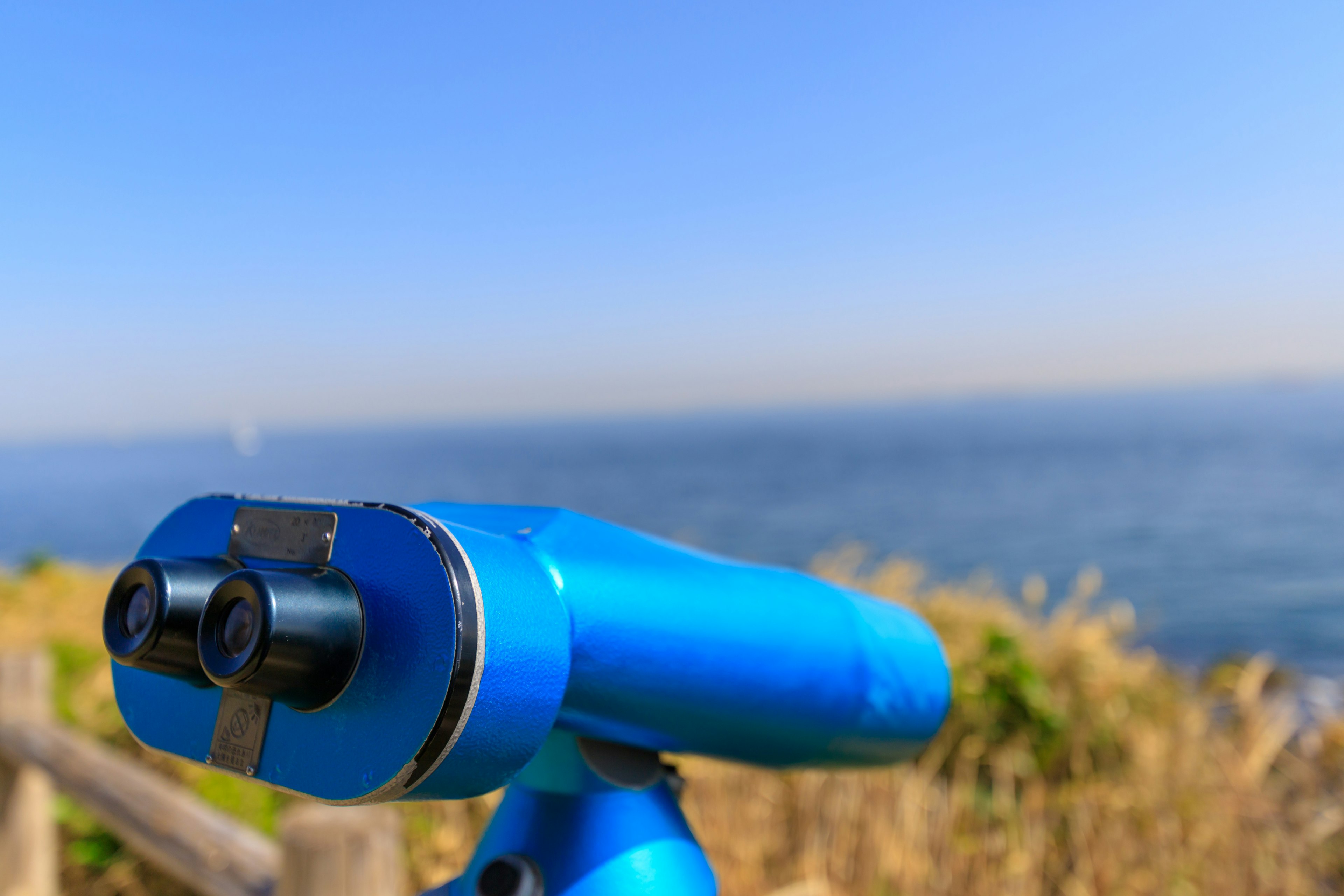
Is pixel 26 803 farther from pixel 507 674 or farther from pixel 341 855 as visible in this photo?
pixel 507 674

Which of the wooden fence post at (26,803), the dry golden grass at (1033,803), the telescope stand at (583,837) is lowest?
the wooden fence post at (26,803)

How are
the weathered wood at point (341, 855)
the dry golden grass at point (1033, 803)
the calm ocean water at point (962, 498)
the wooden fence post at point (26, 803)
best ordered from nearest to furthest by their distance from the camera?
the weathered wood at point (341, 855) → the dry golden grass at point (1033, 803) → the wooden fence post at point (26, 803) → the calm ocean water at point (962, 498)

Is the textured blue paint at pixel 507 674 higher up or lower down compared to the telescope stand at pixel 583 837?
higher up

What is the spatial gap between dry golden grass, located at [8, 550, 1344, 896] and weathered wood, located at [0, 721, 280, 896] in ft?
1.31

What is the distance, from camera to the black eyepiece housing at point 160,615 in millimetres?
605

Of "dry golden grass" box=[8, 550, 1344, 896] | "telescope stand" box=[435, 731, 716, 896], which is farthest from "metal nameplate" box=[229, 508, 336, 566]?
"dry golden grass" box=[8, 550, 1344, 896]

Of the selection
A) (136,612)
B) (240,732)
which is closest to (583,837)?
(240,732)

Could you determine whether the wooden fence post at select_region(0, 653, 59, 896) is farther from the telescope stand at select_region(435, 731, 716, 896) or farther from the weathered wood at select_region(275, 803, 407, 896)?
the telescope stand at select_region(435, 731, 716, 896)

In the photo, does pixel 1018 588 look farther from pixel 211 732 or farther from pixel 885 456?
pixel 885 456

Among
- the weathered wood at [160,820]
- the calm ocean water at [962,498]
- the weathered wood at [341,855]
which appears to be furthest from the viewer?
the calm ocean water at [962,498]

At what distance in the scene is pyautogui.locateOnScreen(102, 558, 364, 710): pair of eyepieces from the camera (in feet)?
1.82

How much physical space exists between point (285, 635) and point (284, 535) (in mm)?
129

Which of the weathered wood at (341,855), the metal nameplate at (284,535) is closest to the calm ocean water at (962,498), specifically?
the metal nameplate at (284,535)

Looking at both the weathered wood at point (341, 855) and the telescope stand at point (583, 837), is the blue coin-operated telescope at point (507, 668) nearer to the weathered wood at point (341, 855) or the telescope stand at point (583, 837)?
the telescope stand at point (583, 837)
